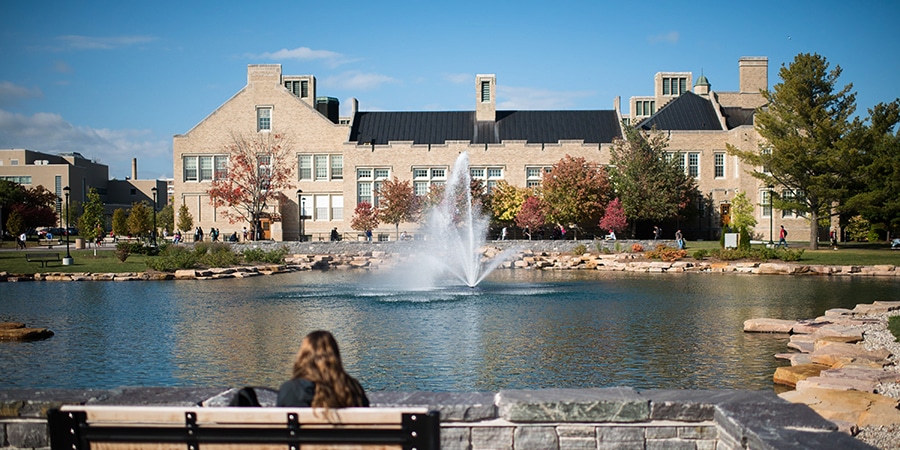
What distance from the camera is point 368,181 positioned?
6744 cm

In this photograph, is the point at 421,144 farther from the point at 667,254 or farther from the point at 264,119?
the point at 667,254

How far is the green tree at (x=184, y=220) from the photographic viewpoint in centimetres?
6731

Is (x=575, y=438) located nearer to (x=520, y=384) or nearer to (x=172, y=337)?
(x=520, y=384)

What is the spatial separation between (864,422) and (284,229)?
63.0 metres

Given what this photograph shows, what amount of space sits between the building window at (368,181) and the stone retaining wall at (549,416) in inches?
2382

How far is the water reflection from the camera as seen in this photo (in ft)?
43.8

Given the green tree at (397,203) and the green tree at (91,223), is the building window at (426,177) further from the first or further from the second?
the green tree at (91,223)

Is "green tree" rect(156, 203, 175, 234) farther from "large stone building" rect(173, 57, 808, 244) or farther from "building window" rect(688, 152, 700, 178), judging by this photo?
"building window" rect(688, 152, 700, 178)

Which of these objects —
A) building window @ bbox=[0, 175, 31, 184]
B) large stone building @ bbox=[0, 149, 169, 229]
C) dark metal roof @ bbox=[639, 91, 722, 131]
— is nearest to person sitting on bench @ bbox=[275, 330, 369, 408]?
dark metal roof @ bbox=[639, 91, 722, 131]

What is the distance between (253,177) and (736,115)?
1652 inches

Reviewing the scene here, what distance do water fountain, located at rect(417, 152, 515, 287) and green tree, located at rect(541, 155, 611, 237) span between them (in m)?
5.20

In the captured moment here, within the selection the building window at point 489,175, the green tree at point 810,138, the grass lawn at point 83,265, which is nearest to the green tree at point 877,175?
the green tree at point 810,138

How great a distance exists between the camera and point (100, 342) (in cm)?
1716

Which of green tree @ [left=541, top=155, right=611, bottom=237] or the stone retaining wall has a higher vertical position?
green tree @ [left=541, top=155, right=611, bottom=237]
